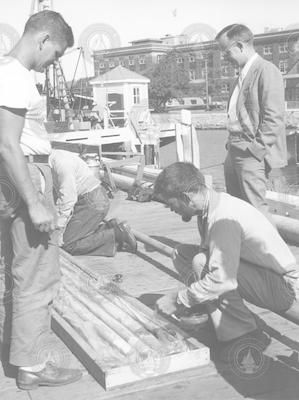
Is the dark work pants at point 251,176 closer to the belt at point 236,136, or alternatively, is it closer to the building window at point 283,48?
the belt at point 236,136

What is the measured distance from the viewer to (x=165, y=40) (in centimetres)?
12062

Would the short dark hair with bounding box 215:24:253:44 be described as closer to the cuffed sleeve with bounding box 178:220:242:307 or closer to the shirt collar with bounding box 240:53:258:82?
the shirt collar with bounding box 240:53:258:82

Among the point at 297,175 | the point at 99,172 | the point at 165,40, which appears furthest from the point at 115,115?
the point at 165,40

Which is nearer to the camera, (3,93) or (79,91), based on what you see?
(3,93)

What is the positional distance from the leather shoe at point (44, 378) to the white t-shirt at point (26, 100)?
114 centimetres

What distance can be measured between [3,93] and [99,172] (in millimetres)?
8029

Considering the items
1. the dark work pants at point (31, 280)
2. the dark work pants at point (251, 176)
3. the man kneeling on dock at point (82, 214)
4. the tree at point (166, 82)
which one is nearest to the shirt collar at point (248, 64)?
the dark work pants at point (251, 176)

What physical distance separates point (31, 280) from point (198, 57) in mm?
112604

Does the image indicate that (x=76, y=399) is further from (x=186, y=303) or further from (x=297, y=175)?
(x=297, y=175)

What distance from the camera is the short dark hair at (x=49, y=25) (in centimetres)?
341

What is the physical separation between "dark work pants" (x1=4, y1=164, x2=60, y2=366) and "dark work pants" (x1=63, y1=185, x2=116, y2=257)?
2.85 m

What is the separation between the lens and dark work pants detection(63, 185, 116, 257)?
6.44 meters

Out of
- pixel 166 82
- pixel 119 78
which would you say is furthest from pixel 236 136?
pixel 166 82

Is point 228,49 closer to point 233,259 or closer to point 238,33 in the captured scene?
point 238,33
